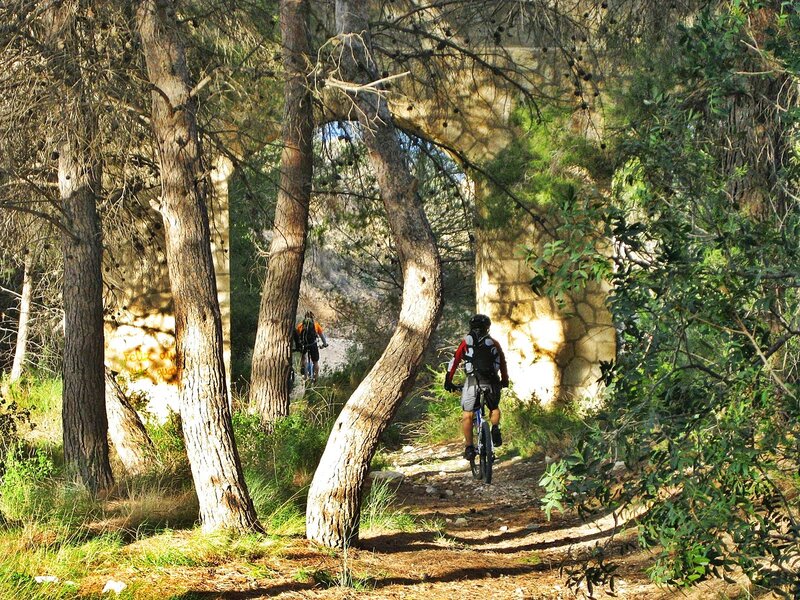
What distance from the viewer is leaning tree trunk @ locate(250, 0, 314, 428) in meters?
8.98

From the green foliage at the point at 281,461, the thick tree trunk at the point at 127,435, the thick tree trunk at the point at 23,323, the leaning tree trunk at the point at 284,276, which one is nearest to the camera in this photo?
the green foliage at the point at 281,461

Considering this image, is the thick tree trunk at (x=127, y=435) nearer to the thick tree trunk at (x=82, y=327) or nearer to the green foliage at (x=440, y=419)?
the thick tree trunk at (x=82, y=327)

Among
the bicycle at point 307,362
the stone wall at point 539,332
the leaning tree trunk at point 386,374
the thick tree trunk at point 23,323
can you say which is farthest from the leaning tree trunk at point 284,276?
the bicycle at point 307,362

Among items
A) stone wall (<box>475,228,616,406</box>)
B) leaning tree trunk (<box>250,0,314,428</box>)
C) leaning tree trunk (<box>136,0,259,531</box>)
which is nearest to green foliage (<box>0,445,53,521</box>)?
leaning tree trunk (<box>136,0,259,531</box>)

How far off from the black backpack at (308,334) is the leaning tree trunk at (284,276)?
704 cm

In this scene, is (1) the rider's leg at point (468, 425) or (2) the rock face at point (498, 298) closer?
(1) the rider's leg at point (468, 425)

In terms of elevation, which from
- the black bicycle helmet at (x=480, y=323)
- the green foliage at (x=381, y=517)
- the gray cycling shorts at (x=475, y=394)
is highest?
the black bicycle helmet at (x=480, y=323)

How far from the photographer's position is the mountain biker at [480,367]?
337 inches

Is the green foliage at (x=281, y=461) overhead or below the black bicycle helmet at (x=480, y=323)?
below

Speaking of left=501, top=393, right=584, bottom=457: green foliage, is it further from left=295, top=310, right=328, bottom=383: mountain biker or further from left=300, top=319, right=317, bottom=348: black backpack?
left=300, top=319, right=317, bottom=348: black backpack

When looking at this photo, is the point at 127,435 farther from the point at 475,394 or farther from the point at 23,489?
the point at 475,394

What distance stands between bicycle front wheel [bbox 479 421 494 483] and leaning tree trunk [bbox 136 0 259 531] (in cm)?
348

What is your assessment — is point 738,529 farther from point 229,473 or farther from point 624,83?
point 624,83

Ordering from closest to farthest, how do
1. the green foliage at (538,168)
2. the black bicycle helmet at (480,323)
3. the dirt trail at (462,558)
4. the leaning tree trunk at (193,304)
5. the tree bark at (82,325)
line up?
the dirt trail at (462,558) → the leaning tree trunk at (193,304) → the tree bark at (82,325) → the black bicycle helmet at (480,323) → the green foliage at (538,168)
